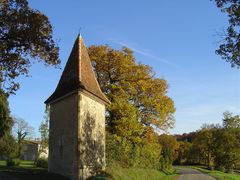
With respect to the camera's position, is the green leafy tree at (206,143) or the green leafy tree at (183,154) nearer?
the green leafy tree at (206,143)

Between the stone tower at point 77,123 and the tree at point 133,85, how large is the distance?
936 cm

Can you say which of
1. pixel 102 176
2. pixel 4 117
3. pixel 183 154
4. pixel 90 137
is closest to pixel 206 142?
pixel 183 154

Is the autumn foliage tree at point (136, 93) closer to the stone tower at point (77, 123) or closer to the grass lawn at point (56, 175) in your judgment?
the grass lawn at point (56, 175)

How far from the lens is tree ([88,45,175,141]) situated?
38406 mm

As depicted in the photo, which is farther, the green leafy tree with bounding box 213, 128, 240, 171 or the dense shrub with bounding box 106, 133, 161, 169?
the green leafy tree with bounding box 213, 128, 240, 171

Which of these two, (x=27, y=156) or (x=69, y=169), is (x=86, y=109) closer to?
(x=69, y=169)

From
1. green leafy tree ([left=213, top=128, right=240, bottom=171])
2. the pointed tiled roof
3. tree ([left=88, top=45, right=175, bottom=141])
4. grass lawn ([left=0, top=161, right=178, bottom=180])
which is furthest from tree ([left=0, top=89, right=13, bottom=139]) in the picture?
green leafy tree ([left=213, top=128, right=240, bottom=171])

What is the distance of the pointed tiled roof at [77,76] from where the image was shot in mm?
26328

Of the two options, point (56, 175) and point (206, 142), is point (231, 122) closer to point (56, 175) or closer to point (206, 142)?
point (206, 142)

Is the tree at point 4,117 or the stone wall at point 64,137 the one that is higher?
the tree at point 4,117

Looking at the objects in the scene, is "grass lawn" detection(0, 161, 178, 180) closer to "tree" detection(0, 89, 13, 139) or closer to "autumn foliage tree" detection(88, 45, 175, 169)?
"autumn foliage tree" detection(88, 45, 175, 169)

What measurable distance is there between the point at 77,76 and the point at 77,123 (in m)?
3.91

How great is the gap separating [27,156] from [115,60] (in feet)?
194

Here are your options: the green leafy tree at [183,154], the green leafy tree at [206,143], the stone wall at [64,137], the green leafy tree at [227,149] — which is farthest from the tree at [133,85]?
the green leafy tree at [183,154]
